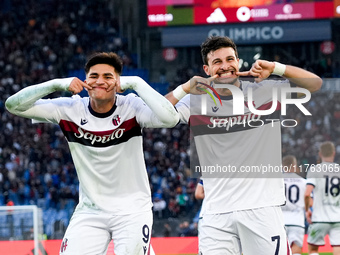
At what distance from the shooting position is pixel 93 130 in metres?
4.66

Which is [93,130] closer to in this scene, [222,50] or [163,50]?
[222,50]

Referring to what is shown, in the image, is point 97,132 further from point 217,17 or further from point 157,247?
point 217,17

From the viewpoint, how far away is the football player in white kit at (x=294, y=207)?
8.63 metres

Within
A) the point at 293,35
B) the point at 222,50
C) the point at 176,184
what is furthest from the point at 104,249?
the point at 293,35

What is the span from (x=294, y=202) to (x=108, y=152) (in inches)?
185

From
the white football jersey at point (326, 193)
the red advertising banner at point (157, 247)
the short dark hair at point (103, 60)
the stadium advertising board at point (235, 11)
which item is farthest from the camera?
the stadium advertising board at point (235, 11)

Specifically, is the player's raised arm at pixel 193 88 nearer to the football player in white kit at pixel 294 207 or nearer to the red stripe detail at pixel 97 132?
the red stripe detail at pixel 97 132

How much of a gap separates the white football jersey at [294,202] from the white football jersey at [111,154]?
432 cm

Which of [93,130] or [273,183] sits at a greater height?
[93,130]

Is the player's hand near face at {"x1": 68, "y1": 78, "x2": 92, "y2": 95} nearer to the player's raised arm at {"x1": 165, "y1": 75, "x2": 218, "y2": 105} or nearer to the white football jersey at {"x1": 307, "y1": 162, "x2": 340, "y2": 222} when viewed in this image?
the player's raised arm at {"x1": 165, "y1": 75, "x2": 218, "y2": 105}

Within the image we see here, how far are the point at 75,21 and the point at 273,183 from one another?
21619 mm

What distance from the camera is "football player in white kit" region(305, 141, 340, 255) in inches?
327

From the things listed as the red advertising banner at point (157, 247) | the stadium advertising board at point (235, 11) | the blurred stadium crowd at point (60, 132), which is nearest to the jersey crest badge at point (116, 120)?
the red advertising banner at point (157, 247)

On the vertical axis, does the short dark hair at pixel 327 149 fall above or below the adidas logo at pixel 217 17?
below
